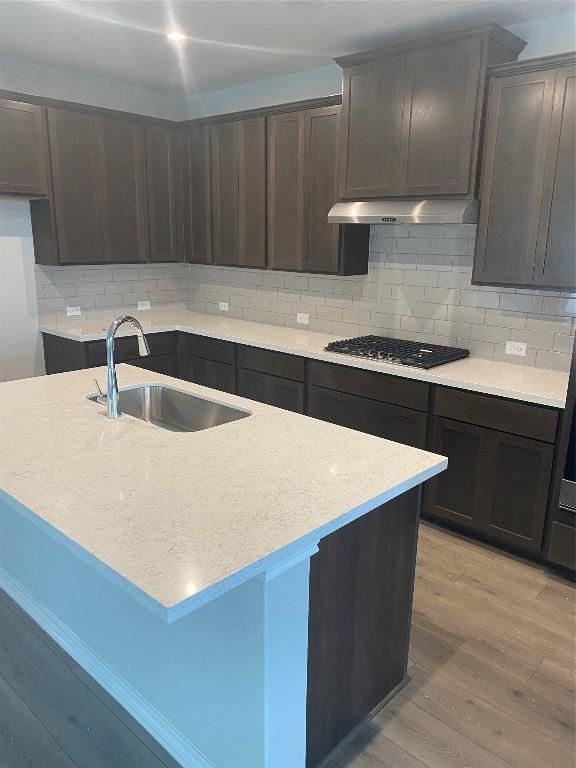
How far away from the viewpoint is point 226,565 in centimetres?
122

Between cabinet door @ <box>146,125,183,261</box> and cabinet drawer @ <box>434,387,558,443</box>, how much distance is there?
2.65 meters

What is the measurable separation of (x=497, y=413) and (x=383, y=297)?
135 cm

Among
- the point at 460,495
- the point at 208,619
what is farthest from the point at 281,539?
the point at 460,495

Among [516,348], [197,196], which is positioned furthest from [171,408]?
[197,196]

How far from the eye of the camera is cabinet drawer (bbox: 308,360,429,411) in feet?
10.4

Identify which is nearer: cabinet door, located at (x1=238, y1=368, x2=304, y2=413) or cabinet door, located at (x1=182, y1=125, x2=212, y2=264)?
cabinet door, located at (x1=238, y1=368, x2=304, y2=413)

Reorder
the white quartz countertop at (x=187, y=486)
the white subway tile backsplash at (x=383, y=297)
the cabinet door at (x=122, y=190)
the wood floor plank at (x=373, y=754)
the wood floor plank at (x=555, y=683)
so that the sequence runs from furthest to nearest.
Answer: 1. the cabinet door at (x=122, y=190)
2. the white subway tile backsplash at (x=383, y=297)
3. the wood floor plank at (x=555, y=683)
4. the wood floor plank at (x=373, y=754)
5. the white quartz countertop at (x=187, y=486)

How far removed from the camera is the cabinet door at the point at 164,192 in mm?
4469

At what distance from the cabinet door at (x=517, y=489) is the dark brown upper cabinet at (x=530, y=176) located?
812mm

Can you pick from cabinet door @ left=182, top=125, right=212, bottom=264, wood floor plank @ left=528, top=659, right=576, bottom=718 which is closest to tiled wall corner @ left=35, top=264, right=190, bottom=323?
cabinet door @ left=182, top=125, right=212, bottom=264

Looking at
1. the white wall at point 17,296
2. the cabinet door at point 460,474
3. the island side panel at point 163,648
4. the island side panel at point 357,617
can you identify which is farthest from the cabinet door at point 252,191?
the island side panel at point 357,617

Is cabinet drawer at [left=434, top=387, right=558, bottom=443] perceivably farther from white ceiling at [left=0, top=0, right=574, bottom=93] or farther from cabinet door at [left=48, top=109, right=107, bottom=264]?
cabinet door at [left=48, top=109, right=107, bottom=264]

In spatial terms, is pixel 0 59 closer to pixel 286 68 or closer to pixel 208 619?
pixel 286 68

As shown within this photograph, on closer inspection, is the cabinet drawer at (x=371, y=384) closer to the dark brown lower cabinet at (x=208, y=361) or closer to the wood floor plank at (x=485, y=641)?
the dark brown lower cabinet at (x=208, y=361)
